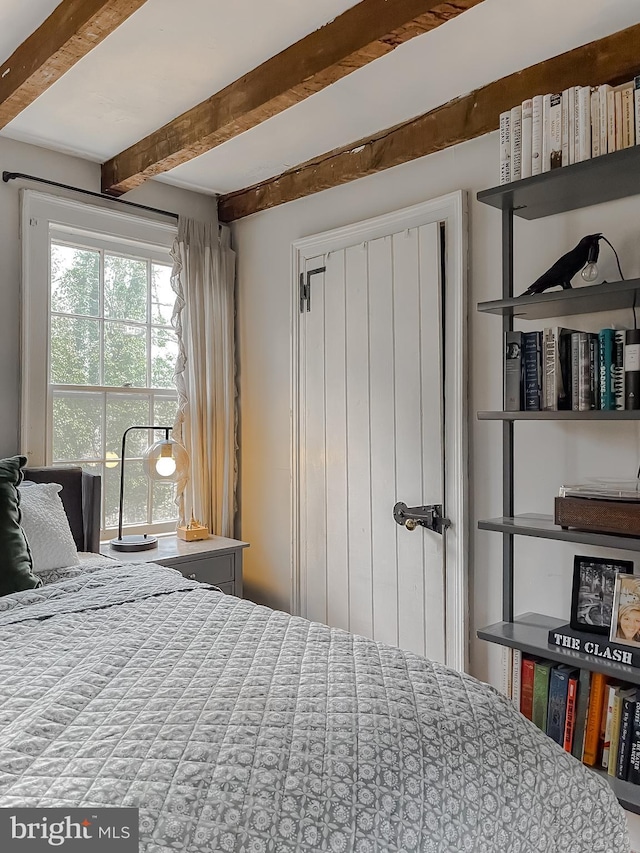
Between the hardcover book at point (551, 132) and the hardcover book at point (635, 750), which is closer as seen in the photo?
the hardcover book at point (635, 750)

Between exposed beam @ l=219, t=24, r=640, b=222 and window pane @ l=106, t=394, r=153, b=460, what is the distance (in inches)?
44.3

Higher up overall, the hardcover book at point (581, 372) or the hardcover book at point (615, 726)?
the hardcover book at point (581, 372)

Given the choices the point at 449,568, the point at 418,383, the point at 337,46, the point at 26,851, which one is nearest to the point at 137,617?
the point at 26,851

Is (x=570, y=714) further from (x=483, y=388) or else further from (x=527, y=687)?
(x=483, y=388)

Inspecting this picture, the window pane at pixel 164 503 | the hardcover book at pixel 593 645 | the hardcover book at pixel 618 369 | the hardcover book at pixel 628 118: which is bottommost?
the hardcover book at pixel 593 645

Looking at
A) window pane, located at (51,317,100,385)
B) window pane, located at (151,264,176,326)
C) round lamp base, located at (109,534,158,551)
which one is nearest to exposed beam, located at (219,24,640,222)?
window pane, located at (151,264,176,326)

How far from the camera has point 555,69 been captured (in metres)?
2.20

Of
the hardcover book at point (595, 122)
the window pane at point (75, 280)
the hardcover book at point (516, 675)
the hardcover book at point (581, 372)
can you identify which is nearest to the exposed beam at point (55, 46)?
the window pane at point (75, 280)

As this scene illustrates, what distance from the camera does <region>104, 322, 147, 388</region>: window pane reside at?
3236mm

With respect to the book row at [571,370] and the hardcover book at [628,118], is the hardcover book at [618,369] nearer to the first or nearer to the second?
the book row at [571,370]

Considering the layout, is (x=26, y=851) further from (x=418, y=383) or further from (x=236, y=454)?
(x=236, y=454)

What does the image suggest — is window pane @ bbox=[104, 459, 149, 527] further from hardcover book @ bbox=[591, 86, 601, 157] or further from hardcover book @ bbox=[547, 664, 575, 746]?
hardcover book @ bbox=[591, 86, 601, 157]

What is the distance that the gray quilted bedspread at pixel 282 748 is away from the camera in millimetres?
966

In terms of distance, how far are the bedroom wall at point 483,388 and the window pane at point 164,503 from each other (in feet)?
1.52
